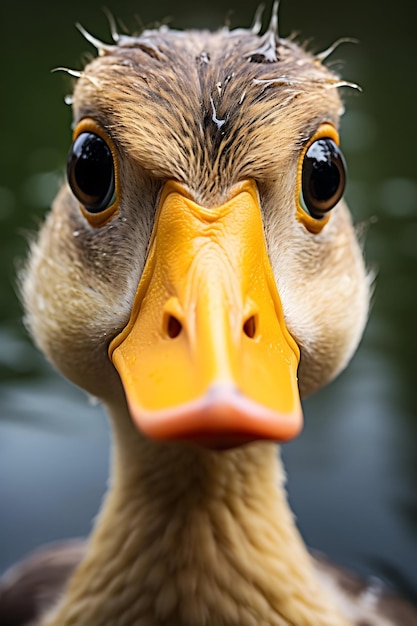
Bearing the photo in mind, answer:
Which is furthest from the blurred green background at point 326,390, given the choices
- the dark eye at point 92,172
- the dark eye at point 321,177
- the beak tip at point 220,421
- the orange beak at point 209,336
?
the beak tip at point 220,421

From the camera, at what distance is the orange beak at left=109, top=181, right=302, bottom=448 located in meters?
1.41

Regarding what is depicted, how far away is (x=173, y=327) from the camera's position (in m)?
1.62

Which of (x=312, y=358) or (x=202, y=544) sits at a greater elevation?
(x=312, y=358)

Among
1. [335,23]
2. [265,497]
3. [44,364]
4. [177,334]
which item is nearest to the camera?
[177,334]

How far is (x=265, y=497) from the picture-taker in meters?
2.40

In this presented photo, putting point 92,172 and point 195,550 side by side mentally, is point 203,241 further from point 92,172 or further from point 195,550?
point 195,550

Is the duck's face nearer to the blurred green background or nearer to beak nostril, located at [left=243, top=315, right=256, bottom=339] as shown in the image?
beak nostril, located at [left=243, top=315, right=256, bottom=339]

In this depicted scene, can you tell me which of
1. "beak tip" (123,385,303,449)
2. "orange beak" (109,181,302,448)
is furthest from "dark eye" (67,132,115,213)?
"beak tip" (123,385,303,449)

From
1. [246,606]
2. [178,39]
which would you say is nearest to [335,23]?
[178,39]

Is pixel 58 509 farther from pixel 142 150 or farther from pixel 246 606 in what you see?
pixel 142 150

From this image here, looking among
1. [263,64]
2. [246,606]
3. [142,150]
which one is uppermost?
[263,64]

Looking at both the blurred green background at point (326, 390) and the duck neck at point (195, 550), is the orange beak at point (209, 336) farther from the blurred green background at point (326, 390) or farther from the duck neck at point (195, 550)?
the blurred green background at point (326, 390)

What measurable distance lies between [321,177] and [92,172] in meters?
0.56

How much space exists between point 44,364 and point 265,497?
10.6 ft
